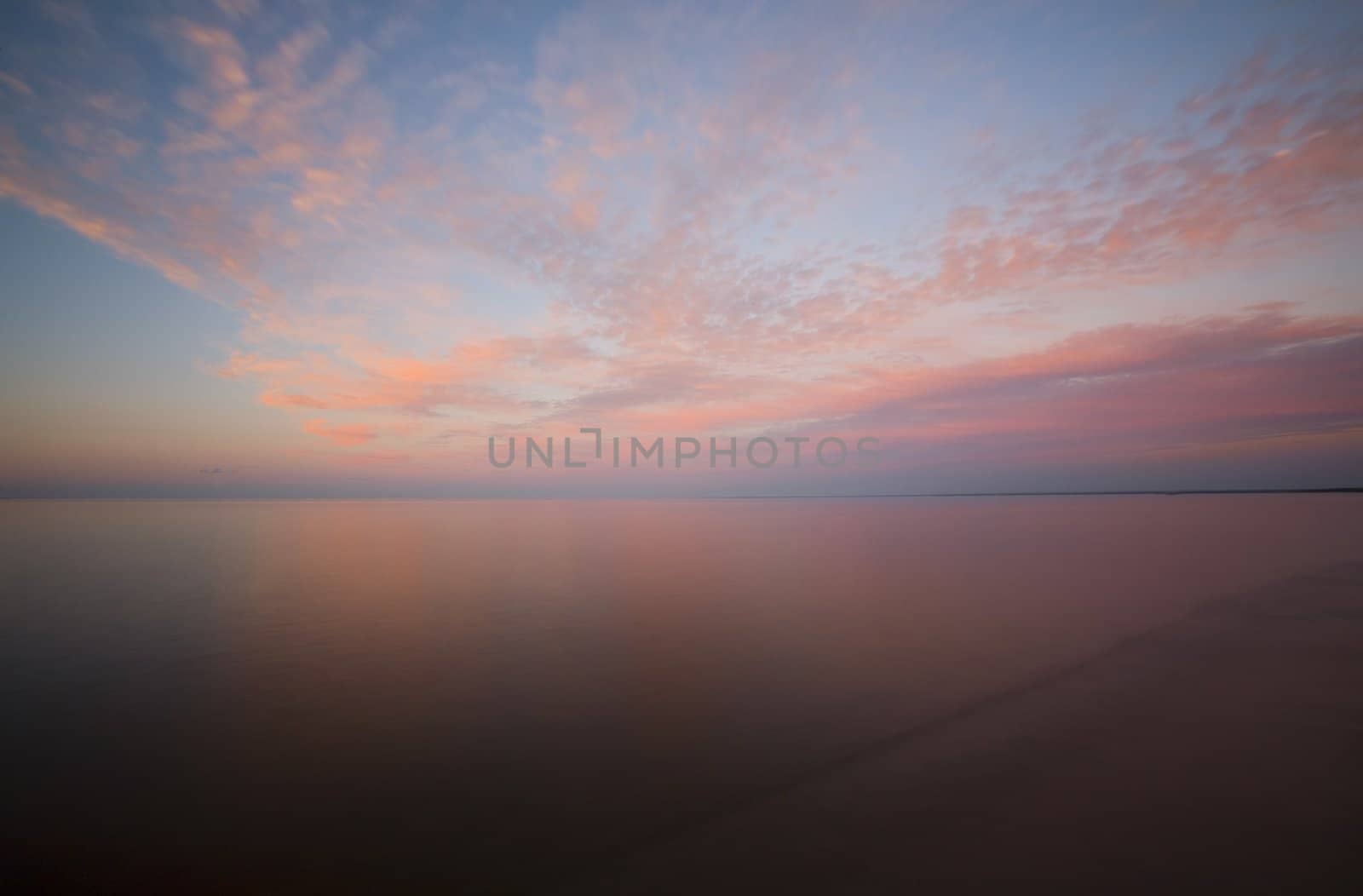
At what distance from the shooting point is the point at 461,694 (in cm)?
937

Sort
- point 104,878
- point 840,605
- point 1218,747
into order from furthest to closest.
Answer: point 840,605, point 1218,747, point 104,878

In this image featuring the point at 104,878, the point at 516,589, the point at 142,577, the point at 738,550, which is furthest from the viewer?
the point at 738,550

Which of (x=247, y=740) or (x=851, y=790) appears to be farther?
(x=247, y=740)

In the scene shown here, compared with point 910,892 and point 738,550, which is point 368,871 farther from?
point 738,550

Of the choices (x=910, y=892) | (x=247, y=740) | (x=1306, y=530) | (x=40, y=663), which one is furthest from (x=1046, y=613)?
(x=1306, y=530)

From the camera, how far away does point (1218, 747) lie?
700 centimetres

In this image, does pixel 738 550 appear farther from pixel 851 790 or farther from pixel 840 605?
pixel 851 790

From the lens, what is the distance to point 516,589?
18.9m

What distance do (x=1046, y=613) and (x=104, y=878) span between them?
17453mm

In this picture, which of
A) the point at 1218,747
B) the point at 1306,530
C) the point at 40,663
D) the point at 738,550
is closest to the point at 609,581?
the point at 738,550

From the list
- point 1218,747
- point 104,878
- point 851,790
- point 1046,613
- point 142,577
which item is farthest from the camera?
point 142,577

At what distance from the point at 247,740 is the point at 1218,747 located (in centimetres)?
1272

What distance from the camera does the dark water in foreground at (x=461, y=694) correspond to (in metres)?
5.48

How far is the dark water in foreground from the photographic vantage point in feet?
18.0
